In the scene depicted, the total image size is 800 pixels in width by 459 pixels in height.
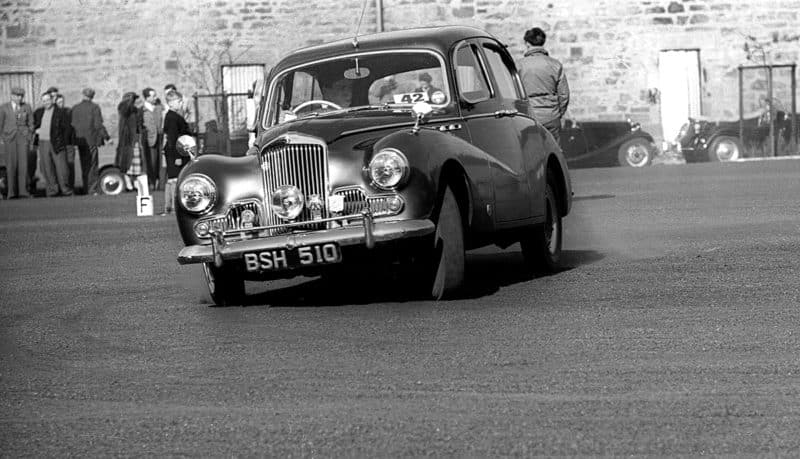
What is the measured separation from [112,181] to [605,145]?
1069 centimetres

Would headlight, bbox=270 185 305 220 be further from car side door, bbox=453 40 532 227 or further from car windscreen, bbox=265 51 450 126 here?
car side door, bbox=453 40 532 227

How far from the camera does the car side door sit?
33.9ft

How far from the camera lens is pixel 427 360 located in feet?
23.4

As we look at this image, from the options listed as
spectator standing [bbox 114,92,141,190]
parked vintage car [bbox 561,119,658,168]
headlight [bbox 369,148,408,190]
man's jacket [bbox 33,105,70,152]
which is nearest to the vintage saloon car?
headlight [bbox 369,148,408,190]

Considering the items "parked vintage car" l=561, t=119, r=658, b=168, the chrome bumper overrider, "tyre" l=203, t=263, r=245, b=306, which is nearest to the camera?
the chrome bumper overrider

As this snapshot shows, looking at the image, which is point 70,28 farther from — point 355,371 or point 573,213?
point 355,371

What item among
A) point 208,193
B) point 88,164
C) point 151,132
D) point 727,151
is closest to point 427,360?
point 208,193

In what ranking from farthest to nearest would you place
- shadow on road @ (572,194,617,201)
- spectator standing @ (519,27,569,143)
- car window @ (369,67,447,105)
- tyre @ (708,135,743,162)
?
1. tyre @ (708,135,743,162)
2. shadow on road @ (572,194,617,201)
3. spectator standing @ (519,27,569,143)
4. car window @ (369,67,447,105)

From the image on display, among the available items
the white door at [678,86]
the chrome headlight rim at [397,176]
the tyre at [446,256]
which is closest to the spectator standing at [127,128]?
the white door at [678,86]

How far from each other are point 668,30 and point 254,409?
35.1 m

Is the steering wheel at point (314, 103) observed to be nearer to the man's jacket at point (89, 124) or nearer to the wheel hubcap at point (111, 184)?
the wheel hubcap at point (111, 184)

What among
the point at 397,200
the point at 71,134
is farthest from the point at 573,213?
the point at 71,134

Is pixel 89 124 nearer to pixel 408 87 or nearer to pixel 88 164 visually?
pixel 88 164

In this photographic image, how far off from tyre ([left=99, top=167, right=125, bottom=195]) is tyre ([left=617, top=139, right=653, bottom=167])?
35.6ft
